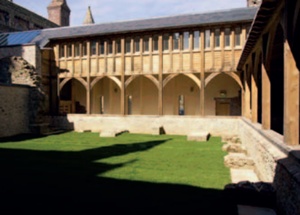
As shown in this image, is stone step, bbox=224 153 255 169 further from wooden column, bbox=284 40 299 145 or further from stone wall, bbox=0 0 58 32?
stone wall, bbox=0 0 58 32

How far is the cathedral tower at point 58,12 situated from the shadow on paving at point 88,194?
1455 inches

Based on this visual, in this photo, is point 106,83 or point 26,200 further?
point 106,83

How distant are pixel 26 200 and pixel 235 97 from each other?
1696cm

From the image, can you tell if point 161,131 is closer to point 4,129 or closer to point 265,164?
point 4,129

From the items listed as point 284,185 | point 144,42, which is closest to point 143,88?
point 144,42

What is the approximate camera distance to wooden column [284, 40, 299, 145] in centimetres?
489

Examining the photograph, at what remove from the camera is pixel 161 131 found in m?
17.6

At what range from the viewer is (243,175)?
299 inches

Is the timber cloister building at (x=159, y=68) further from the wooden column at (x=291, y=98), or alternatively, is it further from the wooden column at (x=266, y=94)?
the wooden column at (x=291, y=98)

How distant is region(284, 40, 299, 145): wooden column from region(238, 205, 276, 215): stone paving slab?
49.8 inches

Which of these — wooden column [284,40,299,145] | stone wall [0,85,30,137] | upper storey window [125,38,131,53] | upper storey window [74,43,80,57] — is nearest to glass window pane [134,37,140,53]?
upper storey window [125,38,131,53]

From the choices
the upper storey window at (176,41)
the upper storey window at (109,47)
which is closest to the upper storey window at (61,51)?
the upper storey window at (109,47)

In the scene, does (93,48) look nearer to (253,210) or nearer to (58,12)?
(253,210)

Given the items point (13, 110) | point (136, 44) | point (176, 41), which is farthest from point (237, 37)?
point (13, 110)
